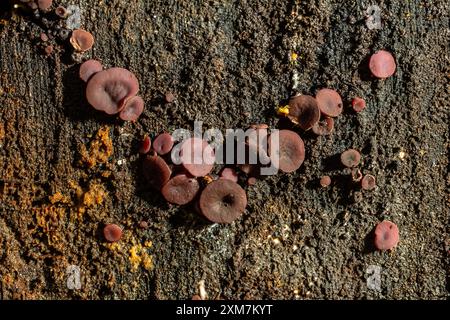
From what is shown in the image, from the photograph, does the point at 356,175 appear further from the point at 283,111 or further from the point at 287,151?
the point at 283,111

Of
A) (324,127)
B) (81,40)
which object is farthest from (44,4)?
(324,127)

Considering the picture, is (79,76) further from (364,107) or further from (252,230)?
(364,107)

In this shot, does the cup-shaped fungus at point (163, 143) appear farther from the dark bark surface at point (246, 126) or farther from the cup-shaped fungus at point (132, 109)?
the cup-shaped fungus at point (132, 109)

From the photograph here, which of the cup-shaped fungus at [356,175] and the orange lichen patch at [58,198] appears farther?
the orange lichen patch at [58,198]

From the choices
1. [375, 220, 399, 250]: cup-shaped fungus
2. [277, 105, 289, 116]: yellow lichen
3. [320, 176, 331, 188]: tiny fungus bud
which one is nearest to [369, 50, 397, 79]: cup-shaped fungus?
[277, 105, 289, 116]: yellow lichen

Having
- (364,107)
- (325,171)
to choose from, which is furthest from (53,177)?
(364,107)

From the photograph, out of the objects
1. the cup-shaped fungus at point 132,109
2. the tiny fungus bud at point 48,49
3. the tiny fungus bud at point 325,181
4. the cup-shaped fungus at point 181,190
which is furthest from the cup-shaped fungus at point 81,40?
the tiny fungus bud at point 325,181

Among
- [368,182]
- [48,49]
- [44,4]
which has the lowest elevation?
[368,182]
